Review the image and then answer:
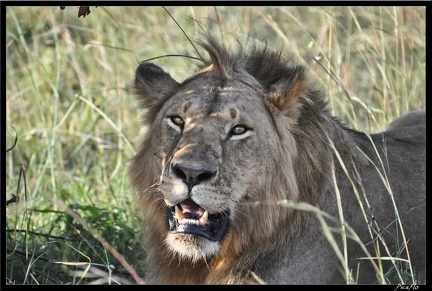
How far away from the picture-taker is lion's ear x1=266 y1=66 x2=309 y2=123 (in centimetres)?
432

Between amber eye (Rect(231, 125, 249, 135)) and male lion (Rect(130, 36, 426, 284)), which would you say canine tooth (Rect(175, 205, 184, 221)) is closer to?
male lion (Rect(130, 36, 426, 284))

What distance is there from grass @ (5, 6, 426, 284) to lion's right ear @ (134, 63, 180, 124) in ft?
1.01

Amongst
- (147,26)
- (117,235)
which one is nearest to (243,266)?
(117,235)

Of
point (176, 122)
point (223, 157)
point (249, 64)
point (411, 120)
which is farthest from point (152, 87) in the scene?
point (411, 120)

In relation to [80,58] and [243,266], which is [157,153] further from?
[80,58]

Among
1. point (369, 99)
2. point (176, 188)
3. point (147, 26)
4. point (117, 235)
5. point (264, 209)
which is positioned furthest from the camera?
point (147, 26)

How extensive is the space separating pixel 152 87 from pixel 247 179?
846mm

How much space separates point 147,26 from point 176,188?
537 centimetres

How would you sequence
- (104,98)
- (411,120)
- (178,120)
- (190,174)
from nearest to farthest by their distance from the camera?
(190,174) < (178,120) < (411,120) < (104,98)

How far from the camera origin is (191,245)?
3.98m

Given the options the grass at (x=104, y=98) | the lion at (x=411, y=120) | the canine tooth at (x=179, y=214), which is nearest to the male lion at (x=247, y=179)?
the canine tooth at (x=179, y=214)

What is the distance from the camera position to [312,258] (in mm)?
4328

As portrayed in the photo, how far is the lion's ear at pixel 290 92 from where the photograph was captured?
14.2ft

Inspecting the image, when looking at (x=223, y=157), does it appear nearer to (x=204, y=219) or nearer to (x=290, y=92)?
(x=204, y=219)
